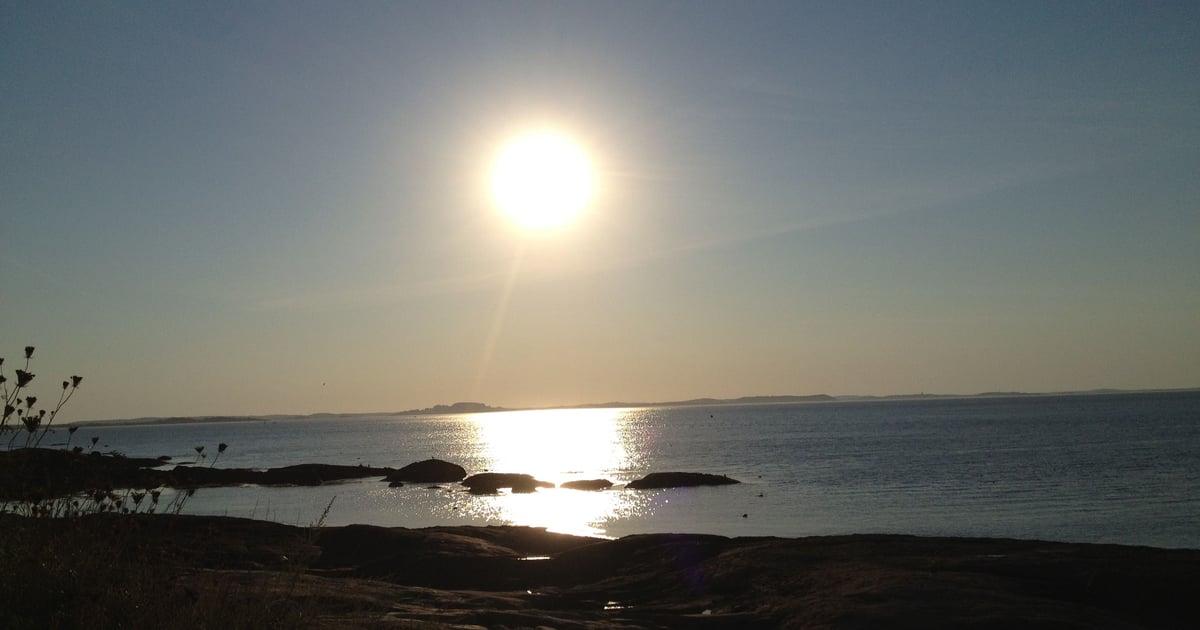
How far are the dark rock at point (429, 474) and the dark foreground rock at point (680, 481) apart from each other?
16.3 m

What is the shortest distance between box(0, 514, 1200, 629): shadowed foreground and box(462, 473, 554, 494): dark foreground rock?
34.6m

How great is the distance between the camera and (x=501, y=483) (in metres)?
61.9

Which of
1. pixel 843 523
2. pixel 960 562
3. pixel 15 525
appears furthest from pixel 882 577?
pixel 843 523

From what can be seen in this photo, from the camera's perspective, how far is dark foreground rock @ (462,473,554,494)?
60094mm

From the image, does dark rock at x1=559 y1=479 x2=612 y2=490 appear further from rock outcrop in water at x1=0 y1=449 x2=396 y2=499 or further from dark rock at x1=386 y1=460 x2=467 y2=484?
rock outcrop in water at x1=0 y1=449 x2=396 y2=499

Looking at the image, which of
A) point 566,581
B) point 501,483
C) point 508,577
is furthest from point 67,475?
point 501,483

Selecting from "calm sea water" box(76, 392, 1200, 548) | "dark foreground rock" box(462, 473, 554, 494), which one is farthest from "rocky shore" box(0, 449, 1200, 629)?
"dark foreground rock" box(462, 473, 554, 494)

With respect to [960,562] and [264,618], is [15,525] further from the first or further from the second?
[960,562]

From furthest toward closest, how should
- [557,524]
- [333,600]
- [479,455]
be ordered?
[479,455], [557,524], [333,600]

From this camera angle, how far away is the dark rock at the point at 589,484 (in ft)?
204

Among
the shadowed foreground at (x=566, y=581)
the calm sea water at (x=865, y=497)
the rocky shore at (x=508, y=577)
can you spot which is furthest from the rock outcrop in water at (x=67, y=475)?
the calm sea water at (x=865, y=497)

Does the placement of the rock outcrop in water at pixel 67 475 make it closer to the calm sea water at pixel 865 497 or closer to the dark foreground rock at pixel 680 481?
the calm sea water at pixel 865 497

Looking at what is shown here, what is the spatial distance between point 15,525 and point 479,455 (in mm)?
107447

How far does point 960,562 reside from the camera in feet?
57.5
